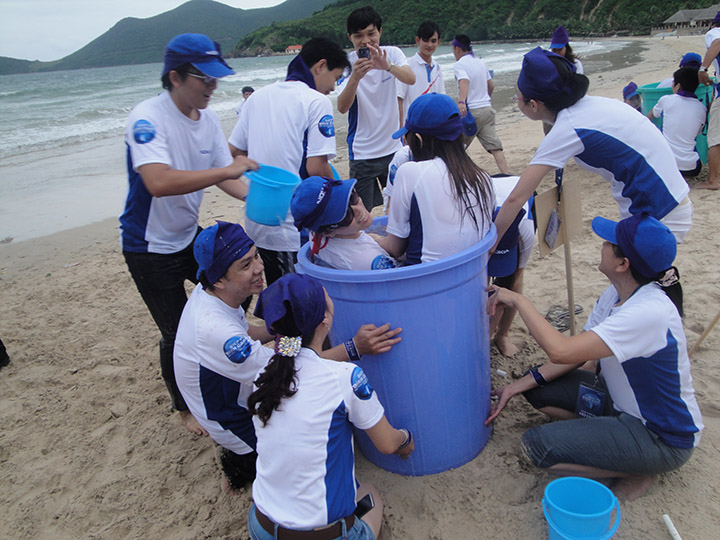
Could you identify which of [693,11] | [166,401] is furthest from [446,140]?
[693,11]

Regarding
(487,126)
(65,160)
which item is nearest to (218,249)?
(487,126)

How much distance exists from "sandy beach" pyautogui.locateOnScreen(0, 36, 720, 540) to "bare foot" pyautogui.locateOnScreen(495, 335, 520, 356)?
2.8 inches

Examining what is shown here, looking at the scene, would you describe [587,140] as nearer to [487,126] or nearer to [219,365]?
[219,365]

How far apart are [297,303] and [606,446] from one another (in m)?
1.38

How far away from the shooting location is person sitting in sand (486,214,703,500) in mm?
1863

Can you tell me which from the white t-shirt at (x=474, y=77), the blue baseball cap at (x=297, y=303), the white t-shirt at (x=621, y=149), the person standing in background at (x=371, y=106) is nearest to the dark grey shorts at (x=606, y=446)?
the white t-shirt at (x=621, y=149)

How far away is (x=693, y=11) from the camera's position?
53688 mm

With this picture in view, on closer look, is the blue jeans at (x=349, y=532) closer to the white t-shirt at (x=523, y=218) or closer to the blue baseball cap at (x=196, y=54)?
the white t-shirt at (x=523, y=218)

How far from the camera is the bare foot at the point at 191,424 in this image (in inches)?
110

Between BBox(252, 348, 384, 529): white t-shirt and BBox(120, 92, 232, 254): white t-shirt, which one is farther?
BBox(120, 92, 232, 254): white t-shirt

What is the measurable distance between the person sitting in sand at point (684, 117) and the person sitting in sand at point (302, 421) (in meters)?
5.20

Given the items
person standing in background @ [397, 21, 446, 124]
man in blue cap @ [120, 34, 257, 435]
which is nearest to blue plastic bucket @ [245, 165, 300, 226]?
man in blue cap @ [120, 34, 257, 435]

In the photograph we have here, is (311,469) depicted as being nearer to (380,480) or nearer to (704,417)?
(380,480)

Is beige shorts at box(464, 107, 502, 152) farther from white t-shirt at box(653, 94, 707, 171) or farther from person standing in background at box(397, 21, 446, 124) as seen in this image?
white t-shirt at box(653, 94, 707, 171)
